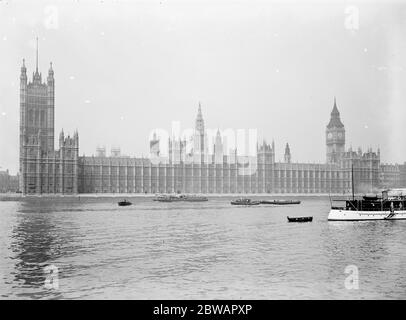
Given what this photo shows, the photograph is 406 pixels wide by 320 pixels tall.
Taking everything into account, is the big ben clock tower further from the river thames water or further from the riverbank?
the river thames water

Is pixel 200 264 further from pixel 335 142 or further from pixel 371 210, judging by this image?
pixel 335 142

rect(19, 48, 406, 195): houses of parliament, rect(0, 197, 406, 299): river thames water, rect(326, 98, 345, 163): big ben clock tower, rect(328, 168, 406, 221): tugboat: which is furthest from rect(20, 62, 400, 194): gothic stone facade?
rect(0, 197, 406, 299): river thames water

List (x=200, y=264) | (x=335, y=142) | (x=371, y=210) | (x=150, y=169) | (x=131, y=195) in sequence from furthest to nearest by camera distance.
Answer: (x=335, y=142) < (x=150, y=169) < (x=131, y=195) < (x=371, y=210) < (x=200, y=264)

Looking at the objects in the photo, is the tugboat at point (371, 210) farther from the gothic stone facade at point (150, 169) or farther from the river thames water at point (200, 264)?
the gothic stone facade at point (150, 169)

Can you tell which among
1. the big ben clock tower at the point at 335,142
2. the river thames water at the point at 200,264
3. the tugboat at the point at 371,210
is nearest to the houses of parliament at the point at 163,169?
the big ben clock tower at the point at 335,142

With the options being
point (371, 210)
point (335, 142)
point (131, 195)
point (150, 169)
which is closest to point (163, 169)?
point (150, 169)
